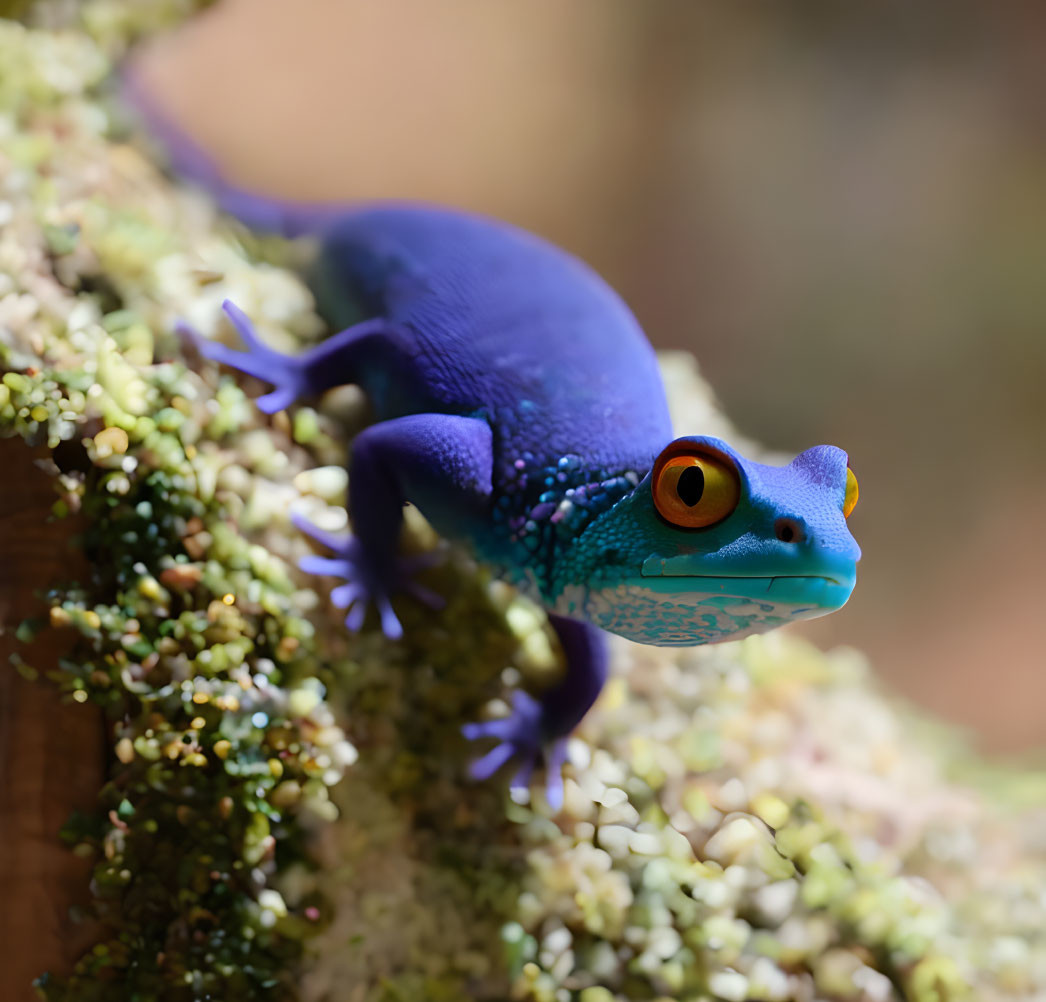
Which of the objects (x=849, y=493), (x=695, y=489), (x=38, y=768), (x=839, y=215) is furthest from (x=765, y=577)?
(x=839, y=215)

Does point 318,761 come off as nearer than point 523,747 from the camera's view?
Yes

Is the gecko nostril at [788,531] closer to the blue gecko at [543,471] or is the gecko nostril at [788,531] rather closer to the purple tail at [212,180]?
the blue gecko at [543,471]

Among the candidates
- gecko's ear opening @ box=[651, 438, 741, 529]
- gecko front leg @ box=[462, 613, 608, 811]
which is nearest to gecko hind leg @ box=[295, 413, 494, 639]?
gecko front leg @ box=[462, 613, 608, 811]

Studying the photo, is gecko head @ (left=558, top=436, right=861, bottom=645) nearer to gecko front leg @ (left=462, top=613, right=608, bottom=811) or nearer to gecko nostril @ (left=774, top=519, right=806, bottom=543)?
gecko nostril @ (left=774, top=519, right=806, bottom=543)

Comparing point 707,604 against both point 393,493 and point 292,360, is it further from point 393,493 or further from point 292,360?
point 292,360

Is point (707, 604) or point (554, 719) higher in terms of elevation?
point (707, 604)
